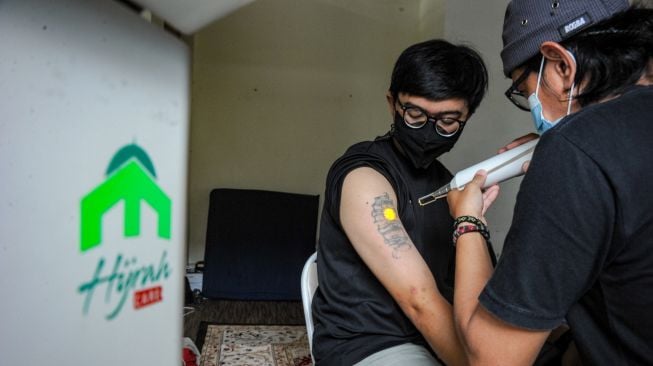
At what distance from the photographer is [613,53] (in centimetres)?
73

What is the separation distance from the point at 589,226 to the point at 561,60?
1.08 ft

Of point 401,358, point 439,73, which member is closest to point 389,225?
point 401,358

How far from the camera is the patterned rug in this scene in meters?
2.19

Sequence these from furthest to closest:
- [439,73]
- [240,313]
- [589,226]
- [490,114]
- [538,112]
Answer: [240,313]
[490,114]
[439,73]
[538,112]
[589,226]

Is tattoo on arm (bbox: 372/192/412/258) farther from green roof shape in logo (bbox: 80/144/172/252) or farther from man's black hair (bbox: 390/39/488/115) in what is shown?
green roof shape in logo (bbox: 80/144/172/252)

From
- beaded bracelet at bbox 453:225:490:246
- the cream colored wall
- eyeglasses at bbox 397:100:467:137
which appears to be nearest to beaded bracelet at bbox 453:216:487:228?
beaded bracelet at bbox 453:225:490:246

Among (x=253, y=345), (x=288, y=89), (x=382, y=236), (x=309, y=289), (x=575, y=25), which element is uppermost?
(x=288, y=89)

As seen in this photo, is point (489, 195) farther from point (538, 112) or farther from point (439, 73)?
point (439, 73)

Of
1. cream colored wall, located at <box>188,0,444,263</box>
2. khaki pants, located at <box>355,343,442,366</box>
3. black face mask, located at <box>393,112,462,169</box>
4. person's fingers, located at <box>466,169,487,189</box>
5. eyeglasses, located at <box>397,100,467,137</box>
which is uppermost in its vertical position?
cream colored wall, located at <box>188,0,444,263</box>

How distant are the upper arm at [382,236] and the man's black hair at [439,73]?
0.83 feet

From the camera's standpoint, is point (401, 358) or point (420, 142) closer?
point (401, 358)

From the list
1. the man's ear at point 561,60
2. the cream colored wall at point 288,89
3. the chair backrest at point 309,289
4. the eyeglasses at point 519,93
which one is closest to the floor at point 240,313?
the cream colored wall at point 288,89

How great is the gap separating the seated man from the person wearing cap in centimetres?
20

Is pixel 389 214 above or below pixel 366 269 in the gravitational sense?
above
